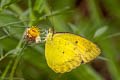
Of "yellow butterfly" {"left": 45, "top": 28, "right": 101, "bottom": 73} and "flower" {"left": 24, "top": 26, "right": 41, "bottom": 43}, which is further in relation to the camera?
"yellow butterfly" {"left": 45, "top": 28, "right": 101, "bottom": 73}

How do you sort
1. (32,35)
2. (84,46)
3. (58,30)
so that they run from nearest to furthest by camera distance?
(32,35), (84,46), (58,30)

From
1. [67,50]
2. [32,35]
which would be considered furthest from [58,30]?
[32,35]

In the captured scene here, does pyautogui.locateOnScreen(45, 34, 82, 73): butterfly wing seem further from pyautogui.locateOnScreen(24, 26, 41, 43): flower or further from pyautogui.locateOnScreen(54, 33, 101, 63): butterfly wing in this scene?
pyautogui.locateOnScreen(24, 26, 41, 43): flower

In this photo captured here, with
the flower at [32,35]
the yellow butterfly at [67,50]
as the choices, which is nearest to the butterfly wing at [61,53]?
the yellow butterfly at [67,50]

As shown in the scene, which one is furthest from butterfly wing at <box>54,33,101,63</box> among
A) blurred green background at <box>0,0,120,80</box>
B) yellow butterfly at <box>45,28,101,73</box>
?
blurred green background at <box>0,0,120,80</box>

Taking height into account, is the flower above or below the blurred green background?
below

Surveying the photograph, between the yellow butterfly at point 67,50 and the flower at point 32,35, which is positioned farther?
the yellow butterfly at point 67,50

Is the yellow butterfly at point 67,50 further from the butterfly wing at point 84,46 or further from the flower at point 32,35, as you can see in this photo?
the flower at point 32,35

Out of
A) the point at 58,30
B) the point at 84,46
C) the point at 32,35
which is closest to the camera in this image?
the point at 32,35

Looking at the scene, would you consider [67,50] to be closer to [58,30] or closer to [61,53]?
[61,53]
